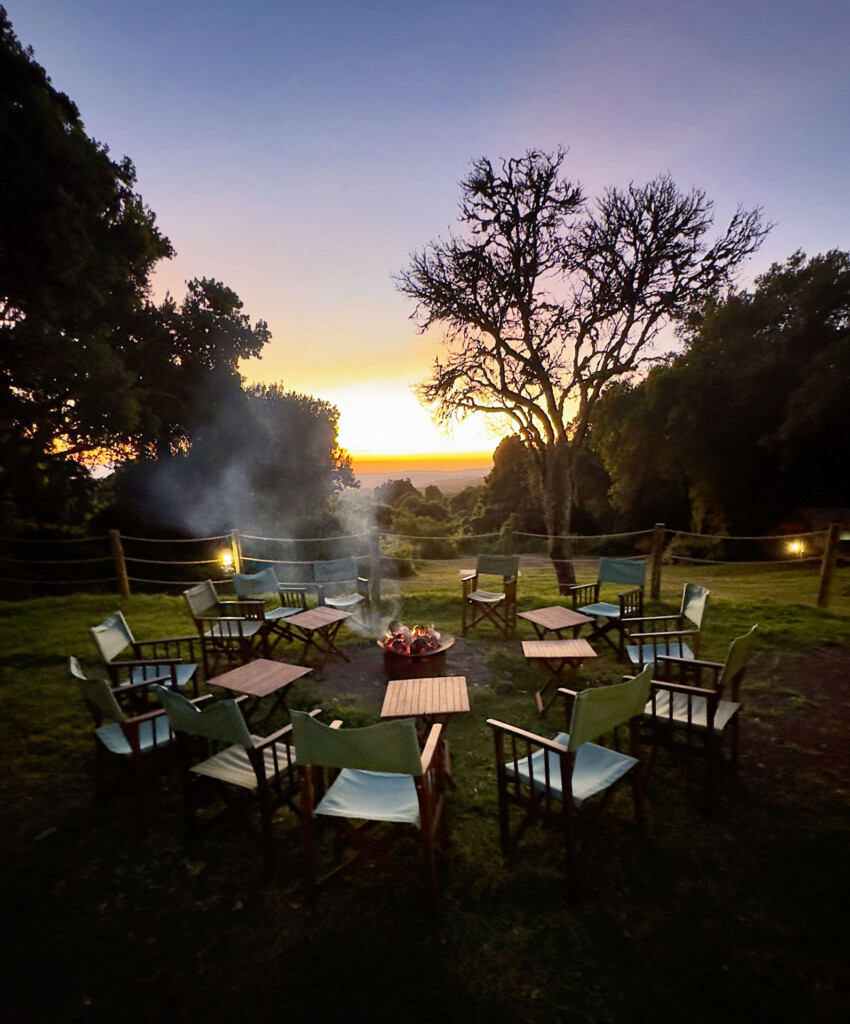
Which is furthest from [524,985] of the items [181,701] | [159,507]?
[159,507]

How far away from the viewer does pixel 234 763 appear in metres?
3.04

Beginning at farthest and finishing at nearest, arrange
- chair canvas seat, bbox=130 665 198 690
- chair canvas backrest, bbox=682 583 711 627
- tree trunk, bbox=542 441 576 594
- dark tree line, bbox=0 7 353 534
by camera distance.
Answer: tree trunk, bbox=542 441 576 594
dark tree line, bbox=0 7 353 534
chair canvas backrest, bbox=682 583 711 627
chair canvas seat, bbox=130 665 198 690

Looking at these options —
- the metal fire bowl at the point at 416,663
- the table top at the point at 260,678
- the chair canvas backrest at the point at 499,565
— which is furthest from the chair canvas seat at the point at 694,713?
the chair canvas backrest at the point at 499,565

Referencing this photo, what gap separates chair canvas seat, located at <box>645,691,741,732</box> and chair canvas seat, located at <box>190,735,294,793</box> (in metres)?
2.58

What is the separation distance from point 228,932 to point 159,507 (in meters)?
14.2

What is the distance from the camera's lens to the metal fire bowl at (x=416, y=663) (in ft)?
17.1

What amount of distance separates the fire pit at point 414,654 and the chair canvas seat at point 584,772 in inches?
89.0

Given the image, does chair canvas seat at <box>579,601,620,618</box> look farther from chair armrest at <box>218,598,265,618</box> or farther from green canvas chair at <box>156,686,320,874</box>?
green canvas chair at <box>156,686,320,874</box>

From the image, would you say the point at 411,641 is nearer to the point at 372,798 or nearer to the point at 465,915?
the point at 372,798

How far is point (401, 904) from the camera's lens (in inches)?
102

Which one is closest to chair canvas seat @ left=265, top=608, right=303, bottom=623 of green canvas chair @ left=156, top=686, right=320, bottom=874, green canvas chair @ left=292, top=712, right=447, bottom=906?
green canvas chair @ left=156, top=686, right=320, bottom=874

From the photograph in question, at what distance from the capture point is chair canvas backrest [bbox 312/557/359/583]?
726cm

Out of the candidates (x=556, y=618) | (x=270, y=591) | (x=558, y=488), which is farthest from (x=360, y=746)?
(x=558, y=488)

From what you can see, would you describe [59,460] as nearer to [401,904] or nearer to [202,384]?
[202,384]
